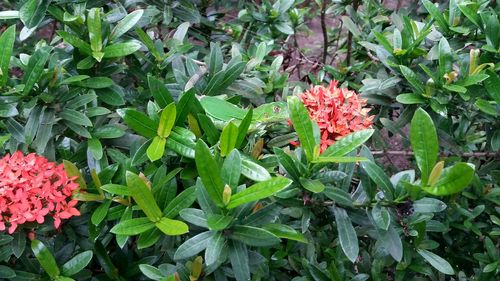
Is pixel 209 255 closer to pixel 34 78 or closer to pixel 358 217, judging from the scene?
pixel 358 217

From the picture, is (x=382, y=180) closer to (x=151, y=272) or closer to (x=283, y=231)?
(x=283, y=231)

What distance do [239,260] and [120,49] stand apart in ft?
2.67

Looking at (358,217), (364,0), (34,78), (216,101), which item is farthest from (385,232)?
(364,0)

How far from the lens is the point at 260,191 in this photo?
116 cm

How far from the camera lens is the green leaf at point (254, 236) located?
1.24m

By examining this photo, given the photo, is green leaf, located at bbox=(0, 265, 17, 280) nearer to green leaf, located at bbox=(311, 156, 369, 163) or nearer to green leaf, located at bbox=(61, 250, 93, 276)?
green leaf, located at bbox=(61, 250, 93, 276)

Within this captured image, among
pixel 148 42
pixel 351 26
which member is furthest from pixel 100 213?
pixel 351 26

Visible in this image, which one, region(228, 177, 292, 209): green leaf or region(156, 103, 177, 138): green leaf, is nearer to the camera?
region(228, 177, 292, 209): green leaf

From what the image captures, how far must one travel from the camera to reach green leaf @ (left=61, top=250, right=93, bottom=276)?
1.50 metres

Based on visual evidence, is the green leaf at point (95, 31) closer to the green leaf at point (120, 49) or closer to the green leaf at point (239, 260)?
the green leaf at point (120, 49)

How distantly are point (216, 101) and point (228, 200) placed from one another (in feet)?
1.10

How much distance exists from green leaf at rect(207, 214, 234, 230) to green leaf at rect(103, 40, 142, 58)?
717 mm

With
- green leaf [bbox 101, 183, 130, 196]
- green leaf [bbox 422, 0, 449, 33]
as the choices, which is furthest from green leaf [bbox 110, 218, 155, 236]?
green leaf [bbox 422, 0, 449, 33]

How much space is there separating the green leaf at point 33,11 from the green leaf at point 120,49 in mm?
328
